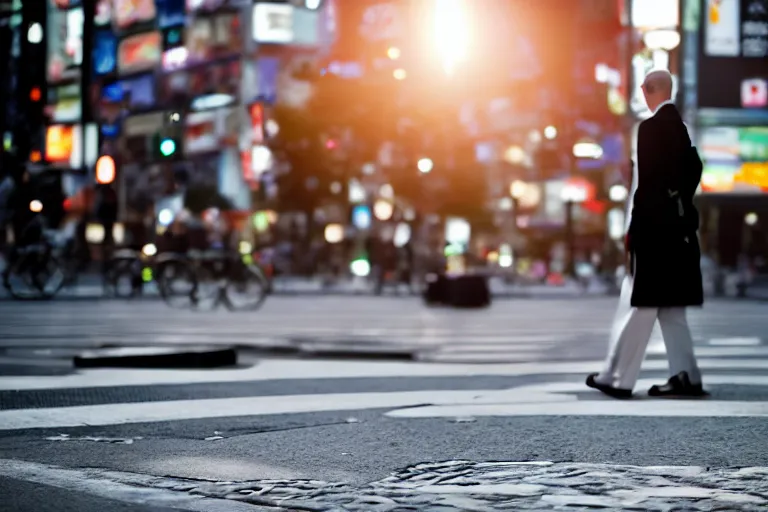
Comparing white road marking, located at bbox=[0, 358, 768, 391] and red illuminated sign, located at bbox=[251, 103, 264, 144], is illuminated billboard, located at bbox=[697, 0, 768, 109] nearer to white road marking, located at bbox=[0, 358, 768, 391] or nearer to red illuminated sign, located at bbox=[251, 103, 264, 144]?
red illuminated sign, located at bbox=[251, 103, 264, 144]

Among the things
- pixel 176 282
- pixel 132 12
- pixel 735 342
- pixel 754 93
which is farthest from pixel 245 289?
pixel 132 12

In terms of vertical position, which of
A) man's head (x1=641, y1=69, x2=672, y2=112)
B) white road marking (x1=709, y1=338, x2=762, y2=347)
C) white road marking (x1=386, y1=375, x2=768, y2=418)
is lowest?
white road marking (x1=709, y1=338, x2=762, y2=347)

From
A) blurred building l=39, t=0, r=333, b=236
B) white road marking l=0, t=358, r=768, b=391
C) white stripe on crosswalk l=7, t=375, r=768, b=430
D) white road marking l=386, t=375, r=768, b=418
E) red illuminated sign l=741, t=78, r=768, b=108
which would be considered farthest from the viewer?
blurred building l=39, t=0, r=333, b=236

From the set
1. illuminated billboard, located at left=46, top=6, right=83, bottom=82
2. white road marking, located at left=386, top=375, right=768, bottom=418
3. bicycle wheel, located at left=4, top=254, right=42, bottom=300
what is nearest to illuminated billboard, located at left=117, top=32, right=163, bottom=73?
illuminated billboard, located at left=46, top=6, right=83, bottom=82

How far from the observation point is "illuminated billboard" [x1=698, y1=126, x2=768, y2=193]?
59.6m

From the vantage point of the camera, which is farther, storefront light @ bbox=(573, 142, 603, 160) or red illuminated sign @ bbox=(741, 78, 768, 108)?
red illuminated sign @ bbox=(741, 78, 768, 108)

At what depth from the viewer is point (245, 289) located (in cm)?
2389

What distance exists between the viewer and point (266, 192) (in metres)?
77.7

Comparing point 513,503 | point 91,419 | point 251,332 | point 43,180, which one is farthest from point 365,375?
point 43,180

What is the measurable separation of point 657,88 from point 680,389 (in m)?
1.74

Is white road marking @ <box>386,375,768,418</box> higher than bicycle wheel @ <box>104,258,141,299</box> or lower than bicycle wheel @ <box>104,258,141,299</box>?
lower

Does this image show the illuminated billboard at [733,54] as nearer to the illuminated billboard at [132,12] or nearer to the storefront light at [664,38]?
the storefront light at [664,38]

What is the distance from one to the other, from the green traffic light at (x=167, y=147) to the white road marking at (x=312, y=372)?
5.43 m

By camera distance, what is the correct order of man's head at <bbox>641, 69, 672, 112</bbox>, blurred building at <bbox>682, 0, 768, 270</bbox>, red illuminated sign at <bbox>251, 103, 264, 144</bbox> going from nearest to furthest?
man's head at <bbox>641, 69, 672, 112</bbox>
blurred building at <bbox>682, 0, 768, 270</bbox>
red illuminated sign at <bbox>251, 103, 264, 144</bbox>
